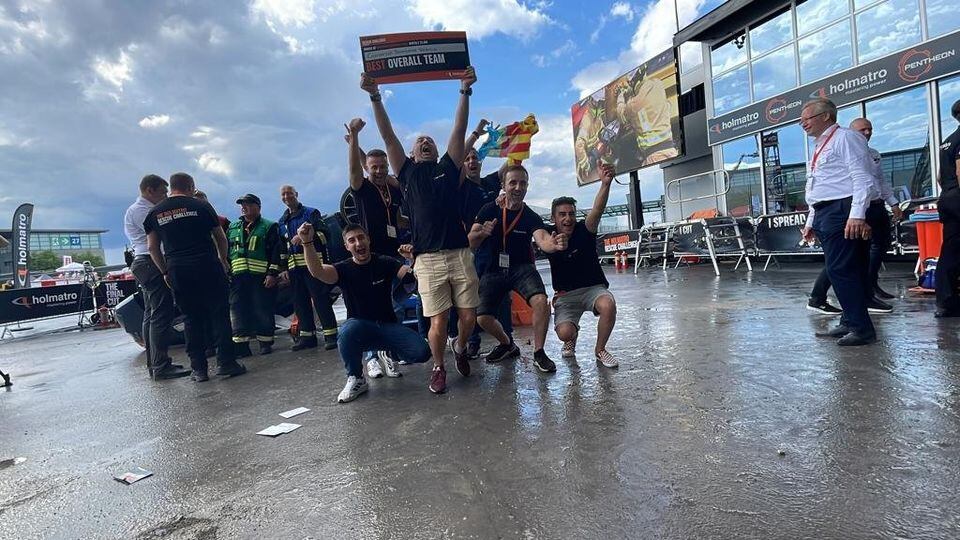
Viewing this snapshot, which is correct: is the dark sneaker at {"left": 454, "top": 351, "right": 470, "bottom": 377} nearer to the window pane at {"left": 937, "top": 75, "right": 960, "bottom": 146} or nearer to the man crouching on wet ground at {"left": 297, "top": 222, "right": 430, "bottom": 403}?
the man crouching on wet ground at {"left": 297, "top": 222, "right": 430, "bottom": 403}

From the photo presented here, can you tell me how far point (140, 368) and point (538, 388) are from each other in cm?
470

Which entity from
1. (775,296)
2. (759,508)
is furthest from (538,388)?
(775,296)

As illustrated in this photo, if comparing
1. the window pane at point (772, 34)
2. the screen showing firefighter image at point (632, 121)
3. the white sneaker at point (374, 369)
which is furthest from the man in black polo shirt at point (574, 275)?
the window pane at point (772, 34)

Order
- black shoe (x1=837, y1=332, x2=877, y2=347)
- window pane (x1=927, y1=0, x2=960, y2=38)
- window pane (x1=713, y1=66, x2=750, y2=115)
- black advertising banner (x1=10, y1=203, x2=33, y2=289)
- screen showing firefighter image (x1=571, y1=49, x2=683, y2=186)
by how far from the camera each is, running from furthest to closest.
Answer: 1. black advertising banner (x1=10, y1=203, x2=33, y2=289)
2. screen showing firefighter image (x1=571, y1=49, x2=683, y2=186)
3. window pane (x1=713, y1=66, x2=750, y2=115)
4. window pane (x1=927, y1=0, x2=960, y2=38)
5. black shoe (x1=837, y1=332, x2=877, y2=347)

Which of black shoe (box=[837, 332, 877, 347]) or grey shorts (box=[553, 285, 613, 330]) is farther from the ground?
grey shorts (box=[553, 285, 613, 330])

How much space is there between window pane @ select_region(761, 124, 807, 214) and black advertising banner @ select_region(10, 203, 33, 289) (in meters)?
22.1

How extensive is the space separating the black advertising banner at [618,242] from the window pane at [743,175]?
272 centimetres

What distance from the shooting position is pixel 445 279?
361 cm

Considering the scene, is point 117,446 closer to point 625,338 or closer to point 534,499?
point 534,499

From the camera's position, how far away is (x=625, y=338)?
4797mm

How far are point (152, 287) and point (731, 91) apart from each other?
577 inches

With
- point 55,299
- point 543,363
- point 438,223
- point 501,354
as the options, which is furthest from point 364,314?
point 55,299

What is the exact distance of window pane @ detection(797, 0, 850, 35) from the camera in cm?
1120

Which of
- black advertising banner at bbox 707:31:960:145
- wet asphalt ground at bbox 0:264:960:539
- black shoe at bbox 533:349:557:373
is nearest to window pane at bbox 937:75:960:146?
black advertising banner at bbox 707:31:960:145
